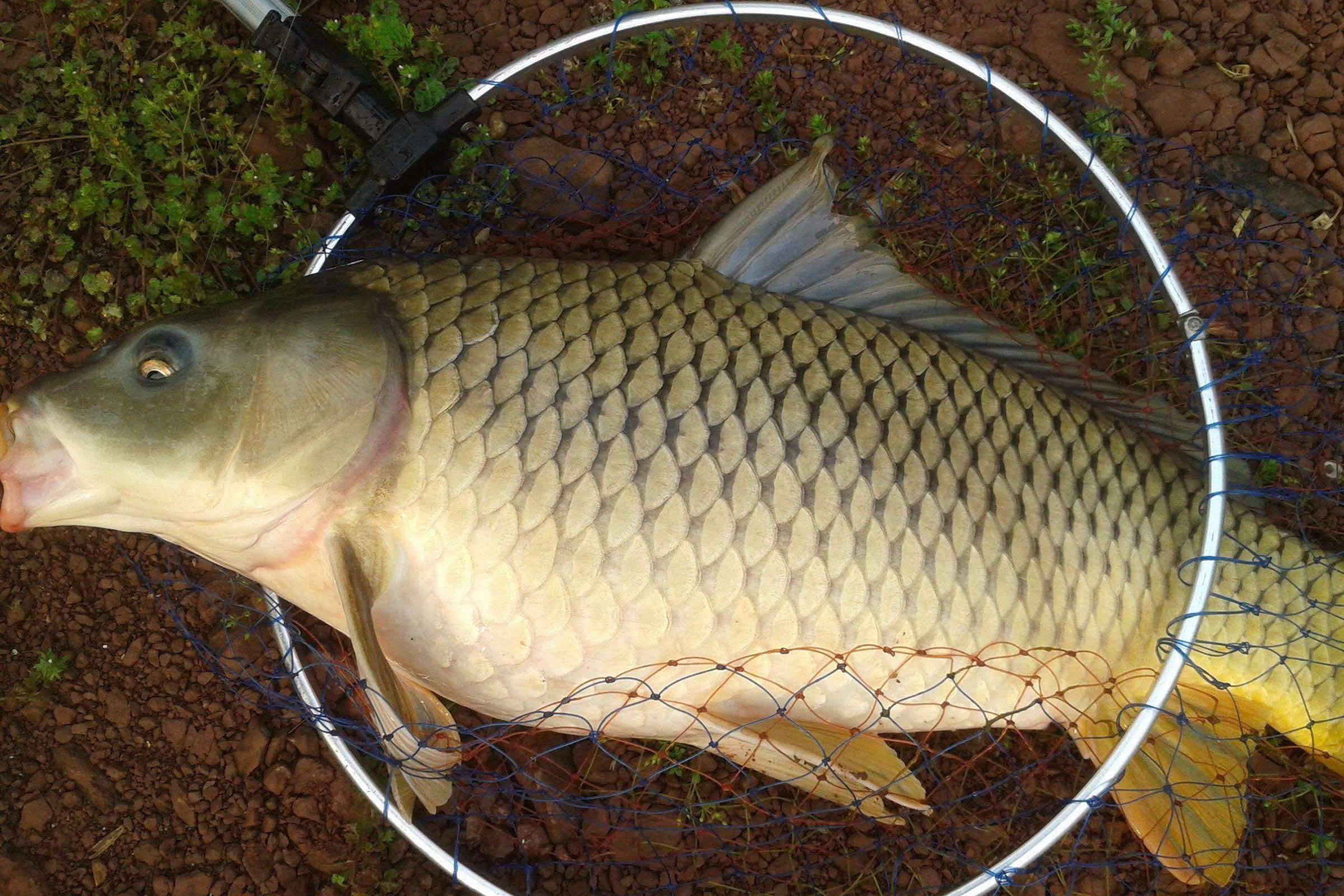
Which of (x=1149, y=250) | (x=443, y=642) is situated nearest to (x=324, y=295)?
(x=443, y=642)

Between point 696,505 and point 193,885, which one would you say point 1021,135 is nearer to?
point 696,505

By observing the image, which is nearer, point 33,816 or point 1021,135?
point 33,816

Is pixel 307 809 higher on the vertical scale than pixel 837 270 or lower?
lower

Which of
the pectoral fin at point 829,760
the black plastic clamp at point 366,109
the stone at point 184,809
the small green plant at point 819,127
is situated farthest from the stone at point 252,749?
the small green plant at point 819,127

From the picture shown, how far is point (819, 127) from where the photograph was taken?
2.24 meters

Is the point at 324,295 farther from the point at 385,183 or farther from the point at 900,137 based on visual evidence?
the point at 900,137

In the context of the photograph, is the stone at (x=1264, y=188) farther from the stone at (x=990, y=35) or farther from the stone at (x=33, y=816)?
the stone at (x=33, y=816)

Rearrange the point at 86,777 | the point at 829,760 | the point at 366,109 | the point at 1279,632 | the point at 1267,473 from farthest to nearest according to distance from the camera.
Result: the point at 1267,473 → the point at 86,777 → the point at 366,109 → the point at 1279,632 → the point at 829,760

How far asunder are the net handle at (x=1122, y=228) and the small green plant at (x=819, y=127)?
0.36 metres

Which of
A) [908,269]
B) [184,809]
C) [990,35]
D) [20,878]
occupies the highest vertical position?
[990,35]

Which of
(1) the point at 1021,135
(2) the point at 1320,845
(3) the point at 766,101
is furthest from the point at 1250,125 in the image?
(2) the point at 1320,845

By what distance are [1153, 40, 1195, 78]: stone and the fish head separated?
188 cm

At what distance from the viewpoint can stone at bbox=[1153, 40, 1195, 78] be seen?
7.43 ft

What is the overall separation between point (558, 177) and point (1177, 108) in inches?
56.4
